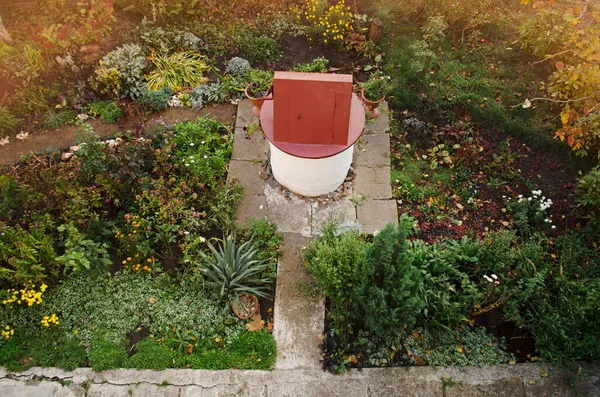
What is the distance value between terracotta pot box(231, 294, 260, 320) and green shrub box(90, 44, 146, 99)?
3.59m

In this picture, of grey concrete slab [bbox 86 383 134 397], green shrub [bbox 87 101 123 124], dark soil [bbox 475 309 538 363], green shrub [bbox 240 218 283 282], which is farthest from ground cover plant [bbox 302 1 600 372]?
green shrub [bbox 87 101 123 124]

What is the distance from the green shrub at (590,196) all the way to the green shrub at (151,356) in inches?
194

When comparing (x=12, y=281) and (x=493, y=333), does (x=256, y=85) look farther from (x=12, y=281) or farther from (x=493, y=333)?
(x=493, y=333)

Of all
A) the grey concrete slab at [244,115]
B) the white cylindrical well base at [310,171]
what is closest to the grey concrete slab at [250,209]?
the white cylindrical well base at [310,171]

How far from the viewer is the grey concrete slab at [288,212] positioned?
552cm

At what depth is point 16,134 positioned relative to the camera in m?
6.30

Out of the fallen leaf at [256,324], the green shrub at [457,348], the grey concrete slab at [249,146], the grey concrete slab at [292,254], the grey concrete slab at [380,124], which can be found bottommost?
the fallen leaf at [256,324]

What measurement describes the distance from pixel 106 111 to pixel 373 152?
12.6ft

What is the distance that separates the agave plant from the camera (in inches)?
188

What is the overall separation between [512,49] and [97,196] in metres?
6.64

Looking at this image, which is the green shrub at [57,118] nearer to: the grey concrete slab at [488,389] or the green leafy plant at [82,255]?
the green leafy plant at [82,255]

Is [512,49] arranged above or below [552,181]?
above

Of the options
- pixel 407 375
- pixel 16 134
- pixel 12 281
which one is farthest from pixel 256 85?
pixel 407 375

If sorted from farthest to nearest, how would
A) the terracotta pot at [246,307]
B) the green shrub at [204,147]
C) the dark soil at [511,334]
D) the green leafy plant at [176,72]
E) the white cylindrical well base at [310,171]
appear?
the green leafy plant at [176,72] → the green shrub at [204,147] → the white cylindrical well base at [310,171] → the terracotta pot at [246,307] → the dark soil at [511,334]
